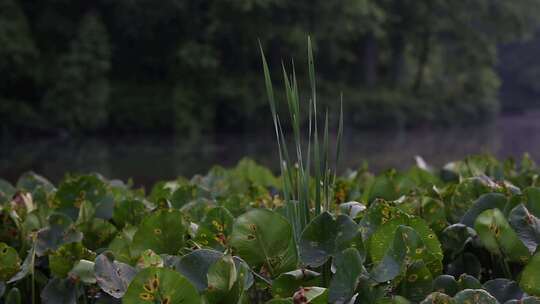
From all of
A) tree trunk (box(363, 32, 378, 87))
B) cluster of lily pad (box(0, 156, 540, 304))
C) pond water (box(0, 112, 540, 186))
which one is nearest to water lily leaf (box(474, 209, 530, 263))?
cluster of lily pad (box(0, 156, 540, 304))

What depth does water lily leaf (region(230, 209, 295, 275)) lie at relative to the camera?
44.4 inches

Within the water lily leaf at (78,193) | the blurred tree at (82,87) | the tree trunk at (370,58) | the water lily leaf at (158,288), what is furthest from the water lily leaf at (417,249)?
the tree trunk at (370,58)

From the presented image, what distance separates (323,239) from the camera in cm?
111

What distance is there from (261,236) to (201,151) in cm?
1444

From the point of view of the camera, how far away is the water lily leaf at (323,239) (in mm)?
1106

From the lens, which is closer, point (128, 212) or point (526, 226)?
point (526, 226)

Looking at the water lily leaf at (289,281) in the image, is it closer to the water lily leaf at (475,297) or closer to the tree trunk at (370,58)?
the water lily leaf at (475,297)

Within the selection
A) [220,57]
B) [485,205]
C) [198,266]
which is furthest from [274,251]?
[220,57]

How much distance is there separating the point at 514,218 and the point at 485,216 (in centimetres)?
7

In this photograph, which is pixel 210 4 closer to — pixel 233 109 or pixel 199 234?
pixel 233 109

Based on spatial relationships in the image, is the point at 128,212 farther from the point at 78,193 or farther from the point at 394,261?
the point at 394,261

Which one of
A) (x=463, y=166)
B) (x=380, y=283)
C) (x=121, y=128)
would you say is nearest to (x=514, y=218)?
(x=380, y=283)

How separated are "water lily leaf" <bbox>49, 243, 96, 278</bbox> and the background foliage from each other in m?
17.9

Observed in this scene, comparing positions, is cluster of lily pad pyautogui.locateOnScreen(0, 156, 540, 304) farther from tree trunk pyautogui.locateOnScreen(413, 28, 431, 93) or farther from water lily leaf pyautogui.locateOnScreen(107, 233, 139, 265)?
tree trunk pyautogui.locateOnScreen(413, 28, 431, 93)
